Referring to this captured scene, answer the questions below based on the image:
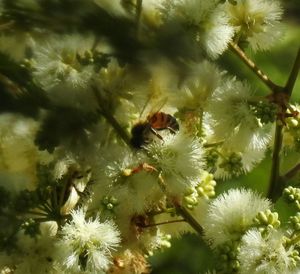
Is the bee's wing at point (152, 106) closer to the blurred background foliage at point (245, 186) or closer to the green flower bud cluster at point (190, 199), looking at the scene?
the green flower bud cluster at point (190, 199)

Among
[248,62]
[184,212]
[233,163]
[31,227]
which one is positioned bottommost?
[31,227]

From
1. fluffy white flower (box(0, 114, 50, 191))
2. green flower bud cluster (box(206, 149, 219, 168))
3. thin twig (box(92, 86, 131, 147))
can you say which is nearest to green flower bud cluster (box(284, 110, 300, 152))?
green flower bud cluster (box(206, 149, 219, 168))

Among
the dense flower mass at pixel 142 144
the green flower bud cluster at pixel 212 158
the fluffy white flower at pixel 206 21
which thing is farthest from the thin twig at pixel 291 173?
the fluffy white flower at pixel 206 21

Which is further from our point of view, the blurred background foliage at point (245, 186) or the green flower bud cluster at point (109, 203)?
the blurred background foliage at point (245, 186)

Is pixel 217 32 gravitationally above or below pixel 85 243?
above

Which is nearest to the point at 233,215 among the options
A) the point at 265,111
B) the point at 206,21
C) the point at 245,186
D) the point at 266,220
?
the point at 266,220

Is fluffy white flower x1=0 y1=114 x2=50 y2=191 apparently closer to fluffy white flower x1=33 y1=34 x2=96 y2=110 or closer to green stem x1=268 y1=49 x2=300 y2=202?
fluffy white flower x1=33 y1=34 x2=96 y2=110

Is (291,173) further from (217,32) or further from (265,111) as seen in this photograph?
(217,32)
